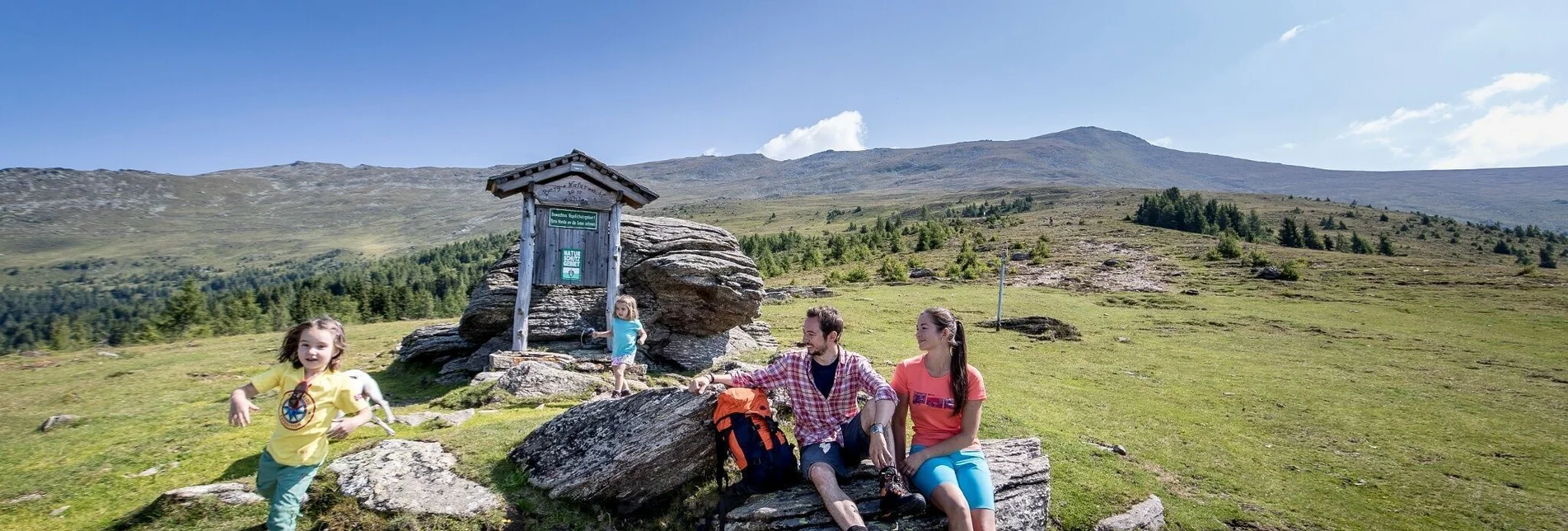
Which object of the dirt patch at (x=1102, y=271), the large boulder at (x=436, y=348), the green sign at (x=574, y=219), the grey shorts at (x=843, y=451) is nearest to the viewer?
the grey shorts at (x=843, y=451)

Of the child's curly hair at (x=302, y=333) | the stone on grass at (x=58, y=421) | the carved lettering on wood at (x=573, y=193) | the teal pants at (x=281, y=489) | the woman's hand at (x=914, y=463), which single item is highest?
the carved lettering on wood at (x=573, y=193)

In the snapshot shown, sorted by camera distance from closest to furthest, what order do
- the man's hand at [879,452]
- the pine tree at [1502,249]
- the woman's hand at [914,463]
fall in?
1. the man's hand at [879,452]
2. the woman's hand at [914,463]
3. the pine tree at [1502,249]

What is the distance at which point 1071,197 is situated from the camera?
173375mm

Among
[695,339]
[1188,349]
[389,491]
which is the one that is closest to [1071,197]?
[1188,349]

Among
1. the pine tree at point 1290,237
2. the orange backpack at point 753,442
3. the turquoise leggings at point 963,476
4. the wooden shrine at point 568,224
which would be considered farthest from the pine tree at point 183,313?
A: the pine tree at point 1290,237

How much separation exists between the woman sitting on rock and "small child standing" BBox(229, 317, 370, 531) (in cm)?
625

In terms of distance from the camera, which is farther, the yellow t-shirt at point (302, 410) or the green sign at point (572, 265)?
the green sign at point (572, 265)

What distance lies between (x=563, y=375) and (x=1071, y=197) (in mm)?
184495

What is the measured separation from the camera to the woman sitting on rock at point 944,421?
658cm

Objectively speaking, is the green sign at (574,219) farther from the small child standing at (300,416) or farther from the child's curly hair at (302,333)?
the small child standing at (300,416)

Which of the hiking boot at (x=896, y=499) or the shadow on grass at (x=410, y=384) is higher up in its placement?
the hiking boot at (x=896, y=499)

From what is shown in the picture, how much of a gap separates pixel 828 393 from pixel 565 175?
40.5 feet

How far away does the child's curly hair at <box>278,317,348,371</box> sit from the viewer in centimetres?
638

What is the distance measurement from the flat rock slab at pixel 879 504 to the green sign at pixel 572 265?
11710 millimetres
